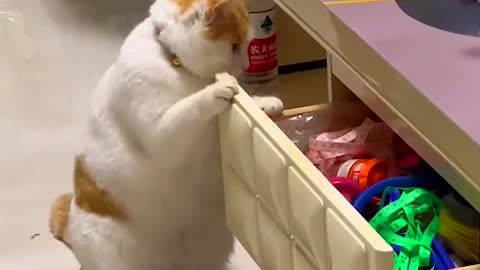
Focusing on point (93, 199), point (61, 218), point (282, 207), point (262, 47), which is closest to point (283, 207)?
point (282, 207)

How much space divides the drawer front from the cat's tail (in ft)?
1.35

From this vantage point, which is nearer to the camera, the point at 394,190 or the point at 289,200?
the point at 289,200

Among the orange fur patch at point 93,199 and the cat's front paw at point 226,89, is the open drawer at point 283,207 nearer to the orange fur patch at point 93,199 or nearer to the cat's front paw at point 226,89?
the cat's front paw at point 226,89

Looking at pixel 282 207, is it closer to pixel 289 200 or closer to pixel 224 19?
pixel 289 200

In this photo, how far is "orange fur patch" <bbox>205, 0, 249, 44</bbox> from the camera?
1420 mm

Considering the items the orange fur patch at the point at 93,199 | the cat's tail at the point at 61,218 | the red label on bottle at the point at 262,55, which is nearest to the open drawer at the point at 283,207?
the orange fur patch at the point at 93,199

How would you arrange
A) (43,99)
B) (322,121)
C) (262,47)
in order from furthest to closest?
(43,99)
(262,47)
(322,121)

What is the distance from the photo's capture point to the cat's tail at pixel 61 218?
1.74m

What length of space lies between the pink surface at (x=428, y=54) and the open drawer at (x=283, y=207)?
166 mm

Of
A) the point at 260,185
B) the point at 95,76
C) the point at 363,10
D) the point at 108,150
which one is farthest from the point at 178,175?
the point at 95,76

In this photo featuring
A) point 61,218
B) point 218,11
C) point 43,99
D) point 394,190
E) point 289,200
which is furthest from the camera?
point 43,99

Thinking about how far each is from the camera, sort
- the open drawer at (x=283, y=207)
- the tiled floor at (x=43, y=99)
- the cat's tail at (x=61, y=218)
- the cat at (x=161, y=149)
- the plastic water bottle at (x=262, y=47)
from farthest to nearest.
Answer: the plastic water bottle at (x=262, y=47)
the tiled floor at (x=43, y=99)
the cat's tail at (x=61, y=218)
the cat at (x=161, y=149)
the open drawer at (x=283, y=207)

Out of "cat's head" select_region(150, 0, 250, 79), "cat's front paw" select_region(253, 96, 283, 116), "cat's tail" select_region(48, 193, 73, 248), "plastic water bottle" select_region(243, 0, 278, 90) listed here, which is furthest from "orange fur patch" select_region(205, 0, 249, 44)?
"plastic water bottle" select_region(243, 0, 278, 90)

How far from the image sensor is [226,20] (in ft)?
4.71
